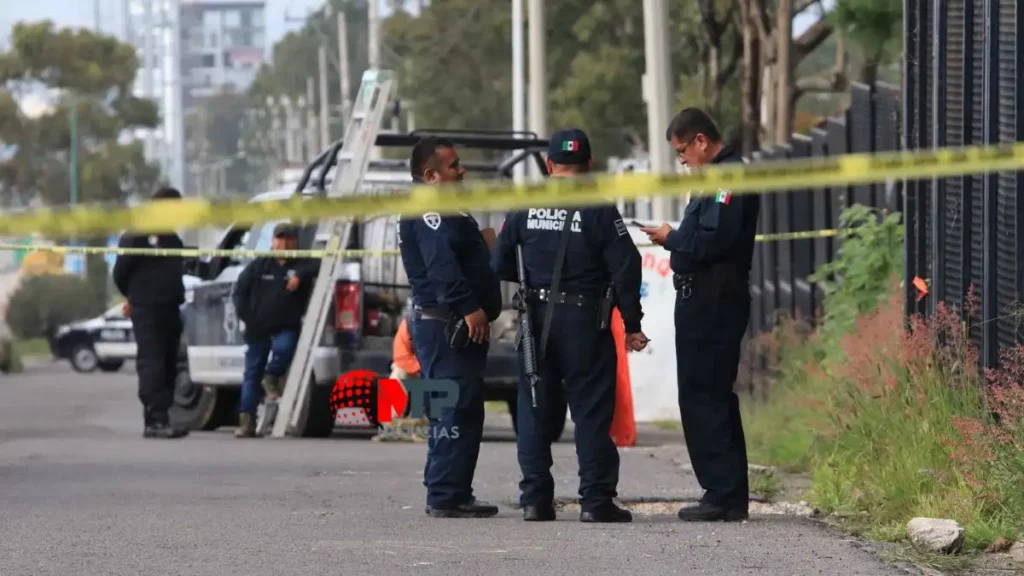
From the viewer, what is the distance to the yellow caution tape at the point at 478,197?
5.29 metres

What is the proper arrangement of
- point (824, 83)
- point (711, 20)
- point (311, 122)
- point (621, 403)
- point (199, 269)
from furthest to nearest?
point (311, 122), point (711, 20), point (824, 83), point (199, 269), point (621, 403)

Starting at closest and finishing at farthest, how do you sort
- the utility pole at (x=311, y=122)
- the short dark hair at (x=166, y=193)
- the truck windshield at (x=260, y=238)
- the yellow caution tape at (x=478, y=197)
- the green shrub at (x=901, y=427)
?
the yellow caution tape at (x=478, y=197), the green shrub at (x=901, y=427), the short dark hair at (x=166, y=193), the truck windshield at (x=260, y=238), the utility pole at (x=311, y=122)

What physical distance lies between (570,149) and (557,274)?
1.81 feet

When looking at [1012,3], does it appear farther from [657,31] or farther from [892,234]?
[657,31]

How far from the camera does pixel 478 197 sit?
5.72 metres

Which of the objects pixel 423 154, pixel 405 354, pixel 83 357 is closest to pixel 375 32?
pixel 83 357

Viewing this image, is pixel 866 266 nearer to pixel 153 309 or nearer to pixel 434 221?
pixel 434 221

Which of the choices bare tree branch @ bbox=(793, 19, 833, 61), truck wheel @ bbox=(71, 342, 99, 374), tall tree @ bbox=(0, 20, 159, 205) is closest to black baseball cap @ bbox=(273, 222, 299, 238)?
bare tree branch @ bbox=(793, 19, 833, 61)

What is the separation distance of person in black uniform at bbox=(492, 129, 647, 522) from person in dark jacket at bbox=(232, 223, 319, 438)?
5925 mm

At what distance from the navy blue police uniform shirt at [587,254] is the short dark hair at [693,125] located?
424 mm

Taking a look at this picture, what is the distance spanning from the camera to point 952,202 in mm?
10438

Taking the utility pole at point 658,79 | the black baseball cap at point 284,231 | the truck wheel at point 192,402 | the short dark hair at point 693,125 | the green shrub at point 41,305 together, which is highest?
the utility pole at point 658,79

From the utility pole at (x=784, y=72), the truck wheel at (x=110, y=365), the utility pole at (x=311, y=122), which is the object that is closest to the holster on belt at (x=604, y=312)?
the utility pole at (x=784, y=72)

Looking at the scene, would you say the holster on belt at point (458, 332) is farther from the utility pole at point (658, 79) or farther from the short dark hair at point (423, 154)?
the utility pole at point (658, 79)
